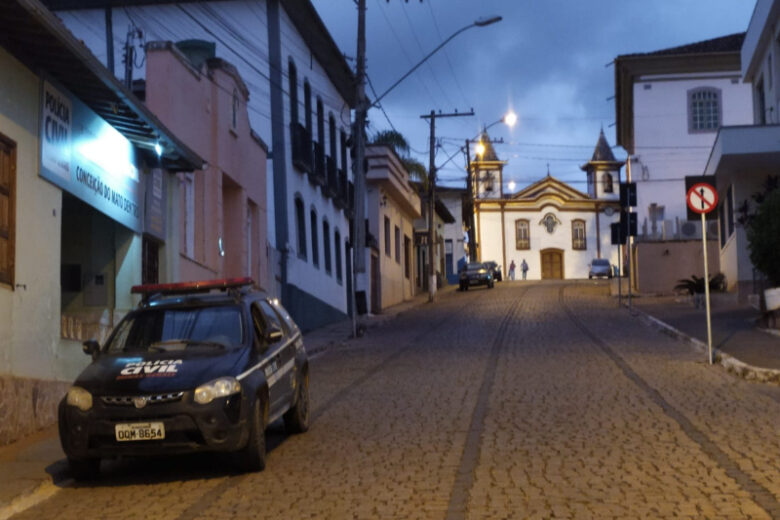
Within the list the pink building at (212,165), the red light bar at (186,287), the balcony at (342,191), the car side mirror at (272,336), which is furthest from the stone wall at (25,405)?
the balcony at (342,191)

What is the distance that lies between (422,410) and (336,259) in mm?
25774

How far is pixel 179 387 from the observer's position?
9273 mm

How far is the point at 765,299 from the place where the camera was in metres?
22.7

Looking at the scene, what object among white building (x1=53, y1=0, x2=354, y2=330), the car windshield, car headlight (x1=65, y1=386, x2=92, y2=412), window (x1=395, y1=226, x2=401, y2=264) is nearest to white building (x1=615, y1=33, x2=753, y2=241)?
window (x1=395, y1=226, x2=401, y2=264)

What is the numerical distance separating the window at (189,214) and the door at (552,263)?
71.6 metres

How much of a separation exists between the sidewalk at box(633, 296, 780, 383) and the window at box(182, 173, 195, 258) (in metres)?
10.00

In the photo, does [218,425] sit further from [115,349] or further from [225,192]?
[225,192]

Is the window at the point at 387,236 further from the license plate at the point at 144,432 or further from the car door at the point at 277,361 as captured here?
the license plate at the point at 144,432

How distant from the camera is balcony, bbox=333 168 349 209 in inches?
1519

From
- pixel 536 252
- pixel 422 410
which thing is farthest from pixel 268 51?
pixel 536 252

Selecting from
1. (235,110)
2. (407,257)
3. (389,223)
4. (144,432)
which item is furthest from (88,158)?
(407,257)

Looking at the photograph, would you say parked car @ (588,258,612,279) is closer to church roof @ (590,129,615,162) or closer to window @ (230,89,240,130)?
church roof @ (590,129,615,162)

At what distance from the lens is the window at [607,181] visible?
96.1 m

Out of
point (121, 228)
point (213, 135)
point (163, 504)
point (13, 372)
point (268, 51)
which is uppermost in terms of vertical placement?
point (268, 51)
